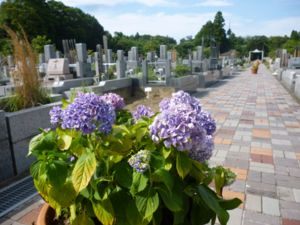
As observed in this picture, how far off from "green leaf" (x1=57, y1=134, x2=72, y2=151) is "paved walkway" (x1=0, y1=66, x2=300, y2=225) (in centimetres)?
145

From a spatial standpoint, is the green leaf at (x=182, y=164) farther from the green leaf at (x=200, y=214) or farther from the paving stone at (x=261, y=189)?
the paving stone at (x=261, y=189)

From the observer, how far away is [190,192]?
1.43 metres

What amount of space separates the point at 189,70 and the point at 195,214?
12414 mm

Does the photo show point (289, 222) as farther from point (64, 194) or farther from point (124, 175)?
point (64, 194)

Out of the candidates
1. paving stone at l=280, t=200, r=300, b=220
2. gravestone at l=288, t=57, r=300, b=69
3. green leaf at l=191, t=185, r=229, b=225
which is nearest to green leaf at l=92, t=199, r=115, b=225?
green leaf at l=191, t=185, r=229, b=225

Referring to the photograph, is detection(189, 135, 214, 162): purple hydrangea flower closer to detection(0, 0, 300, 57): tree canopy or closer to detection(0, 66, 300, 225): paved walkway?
detection(0, 66, 300, 225): paved walkway

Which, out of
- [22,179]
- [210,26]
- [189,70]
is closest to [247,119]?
[22,179]

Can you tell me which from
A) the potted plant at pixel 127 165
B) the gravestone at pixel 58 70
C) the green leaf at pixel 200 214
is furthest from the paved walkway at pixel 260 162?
the gravestone at pixel 58 70

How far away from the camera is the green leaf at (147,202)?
1.25 meters

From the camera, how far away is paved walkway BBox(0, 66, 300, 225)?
8.63 feet

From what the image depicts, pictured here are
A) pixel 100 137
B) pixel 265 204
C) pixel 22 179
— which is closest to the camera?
pixel 100 137

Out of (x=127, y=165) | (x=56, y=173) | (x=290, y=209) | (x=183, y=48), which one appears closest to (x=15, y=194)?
(x=56, y=173)

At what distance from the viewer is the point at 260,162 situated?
157 inches

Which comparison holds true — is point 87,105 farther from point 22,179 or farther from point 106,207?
point 22,179
